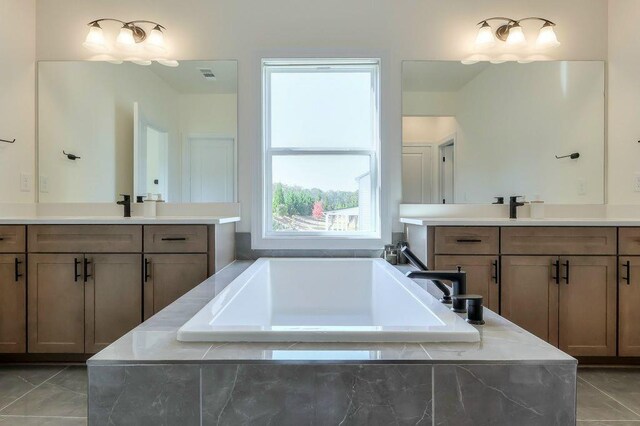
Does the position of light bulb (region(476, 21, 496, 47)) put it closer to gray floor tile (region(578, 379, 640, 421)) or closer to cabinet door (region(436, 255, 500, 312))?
cabinet door (region(436, 255, 500, 312))

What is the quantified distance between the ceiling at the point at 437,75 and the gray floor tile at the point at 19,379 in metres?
2.82

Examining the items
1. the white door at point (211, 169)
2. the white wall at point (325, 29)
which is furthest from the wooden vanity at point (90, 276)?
the white wall at point (325, 29)

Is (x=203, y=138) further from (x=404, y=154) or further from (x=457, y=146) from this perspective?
(x=457, y=146)

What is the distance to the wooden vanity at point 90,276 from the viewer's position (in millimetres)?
2104

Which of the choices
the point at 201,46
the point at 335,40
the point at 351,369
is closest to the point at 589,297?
the point at 351,369

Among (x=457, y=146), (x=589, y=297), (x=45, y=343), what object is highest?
(x=457, y=146)

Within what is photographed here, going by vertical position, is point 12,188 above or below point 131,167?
below

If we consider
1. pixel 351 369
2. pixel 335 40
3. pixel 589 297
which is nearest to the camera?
pixel 351 369

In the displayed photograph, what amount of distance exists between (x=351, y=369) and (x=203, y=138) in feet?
7.16

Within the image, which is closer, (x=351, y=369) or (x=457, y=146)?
(x=351, y=369)

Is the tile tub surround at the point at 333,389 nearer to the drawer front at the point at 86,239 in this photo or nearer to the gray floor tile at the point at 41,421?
the gray floor tile at the point at 41,421

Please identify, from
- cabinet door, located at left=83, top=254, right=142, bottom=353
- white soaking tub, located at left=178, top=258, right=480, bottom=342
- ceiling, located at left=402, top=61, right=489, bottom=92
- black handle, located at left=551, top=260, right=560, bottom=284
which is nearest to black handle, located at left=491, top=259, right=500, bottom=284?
black handle, located at left=551, top=260, right=560, bottom=284

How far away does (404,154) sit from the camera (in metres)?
2.63

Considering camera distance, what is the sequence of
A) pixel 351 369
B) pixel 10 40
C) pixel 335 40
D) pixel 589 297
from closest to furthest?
pixel 351 369
pixel 589 297
pixel 10 40
pixel 335 40
